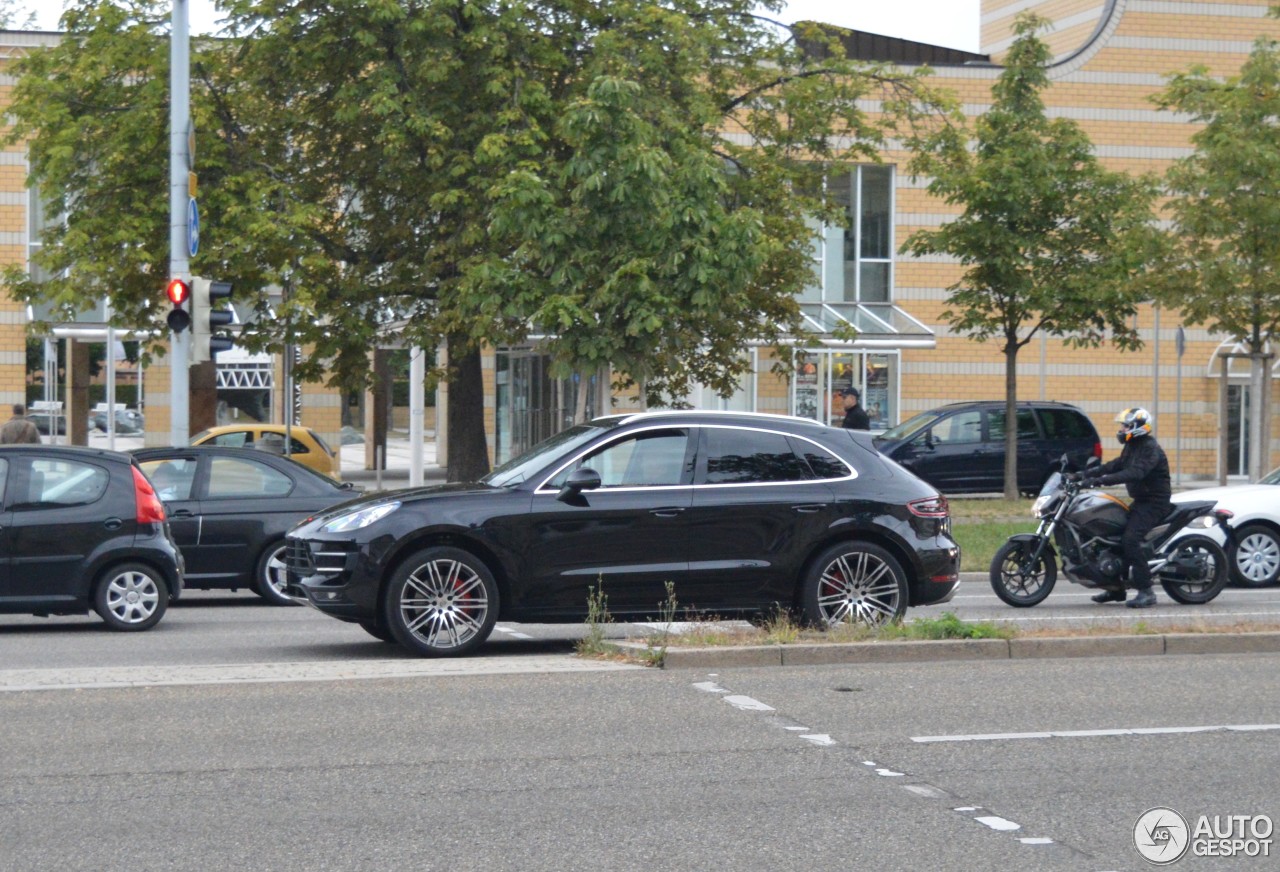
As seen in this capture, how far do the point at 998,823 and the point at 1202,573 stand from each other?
8.88m

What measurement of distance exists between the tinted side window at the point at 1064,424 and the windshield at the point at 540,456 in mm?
18607

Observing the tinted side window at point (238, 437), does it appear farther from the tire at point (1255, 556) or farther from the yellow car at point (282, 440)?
the tire at point (1255, 556)

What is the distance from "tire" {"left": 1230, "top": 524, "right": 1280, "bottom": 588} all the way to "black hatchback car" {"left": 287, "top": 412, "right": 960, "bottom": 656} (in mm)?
6502

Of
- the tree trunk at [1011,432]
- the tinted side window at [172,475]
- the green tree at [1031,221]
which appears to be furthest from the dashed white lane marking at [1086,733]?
the tree trunk at [1011,432]

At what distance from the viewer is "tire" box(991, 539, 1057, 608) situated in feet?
46.7

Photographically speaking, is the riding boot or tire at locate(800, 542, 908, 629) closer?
tire at locate(800, 542, 908, 629)

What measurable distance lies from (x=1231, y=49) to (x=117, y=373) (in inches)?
1699

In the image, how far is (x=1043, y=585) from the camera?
14.3 m

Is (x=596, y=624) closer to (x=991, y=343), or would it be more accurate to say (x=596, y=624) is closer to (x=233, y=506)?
(x=233, y=506)

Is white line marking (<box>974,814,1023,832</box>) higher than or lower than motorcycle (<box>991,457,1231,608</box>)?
lower

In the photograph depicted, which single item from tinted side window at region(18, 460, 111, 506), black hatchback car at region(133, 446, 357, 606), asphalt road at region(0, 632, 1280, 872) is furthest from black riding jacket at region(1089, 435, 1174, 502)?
tinted side window at region(18, 460, 111, 506)

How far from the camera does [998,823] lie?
6352 mm

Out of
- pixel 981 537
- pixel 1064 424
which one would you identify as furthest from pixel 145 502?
pixel 1064 424

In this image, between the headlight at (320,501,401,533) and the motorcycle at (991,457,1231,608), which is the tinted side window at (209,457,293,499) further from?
the motorcycle at (991,457,1231,608)
